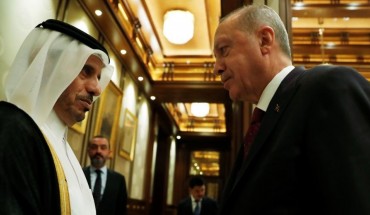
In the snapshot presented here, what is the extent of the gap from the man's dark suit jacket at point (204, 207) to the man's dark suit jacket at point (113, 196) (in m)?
2.54

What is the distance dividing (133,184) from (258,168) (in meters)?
7.66

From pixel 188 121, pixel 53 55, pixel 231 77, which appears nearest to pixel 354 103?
pixel 231 77

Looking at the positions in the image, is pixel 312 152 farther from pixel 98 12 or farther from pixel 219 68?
pixel 98 12

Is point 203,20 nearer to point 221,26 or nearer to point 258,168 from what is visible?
point 221,26

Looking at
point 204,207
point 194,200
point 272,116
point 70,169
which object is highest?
point 272,116

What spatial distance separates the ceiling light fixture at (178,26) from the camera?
21.5ft

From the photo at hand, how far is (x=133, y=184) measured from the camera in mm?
8336

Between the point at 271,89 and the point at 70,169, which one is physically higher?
the point at 271,89

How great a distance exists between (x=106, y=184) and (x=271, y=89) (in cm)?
335

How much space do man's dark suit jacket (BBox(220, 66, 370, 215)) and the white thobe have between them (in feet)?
2.58

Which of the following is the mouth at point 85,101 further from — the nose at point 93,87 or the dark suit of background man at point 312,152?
the dark suit of background man at point 312,152

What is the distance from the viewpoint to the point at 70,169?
5.55ft

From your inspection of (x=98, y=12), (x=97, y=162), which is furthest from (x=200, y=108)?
(x=97, y=162)

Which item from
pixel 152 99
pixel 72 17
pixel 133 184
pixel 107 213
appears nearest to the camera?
pixel 107 213
